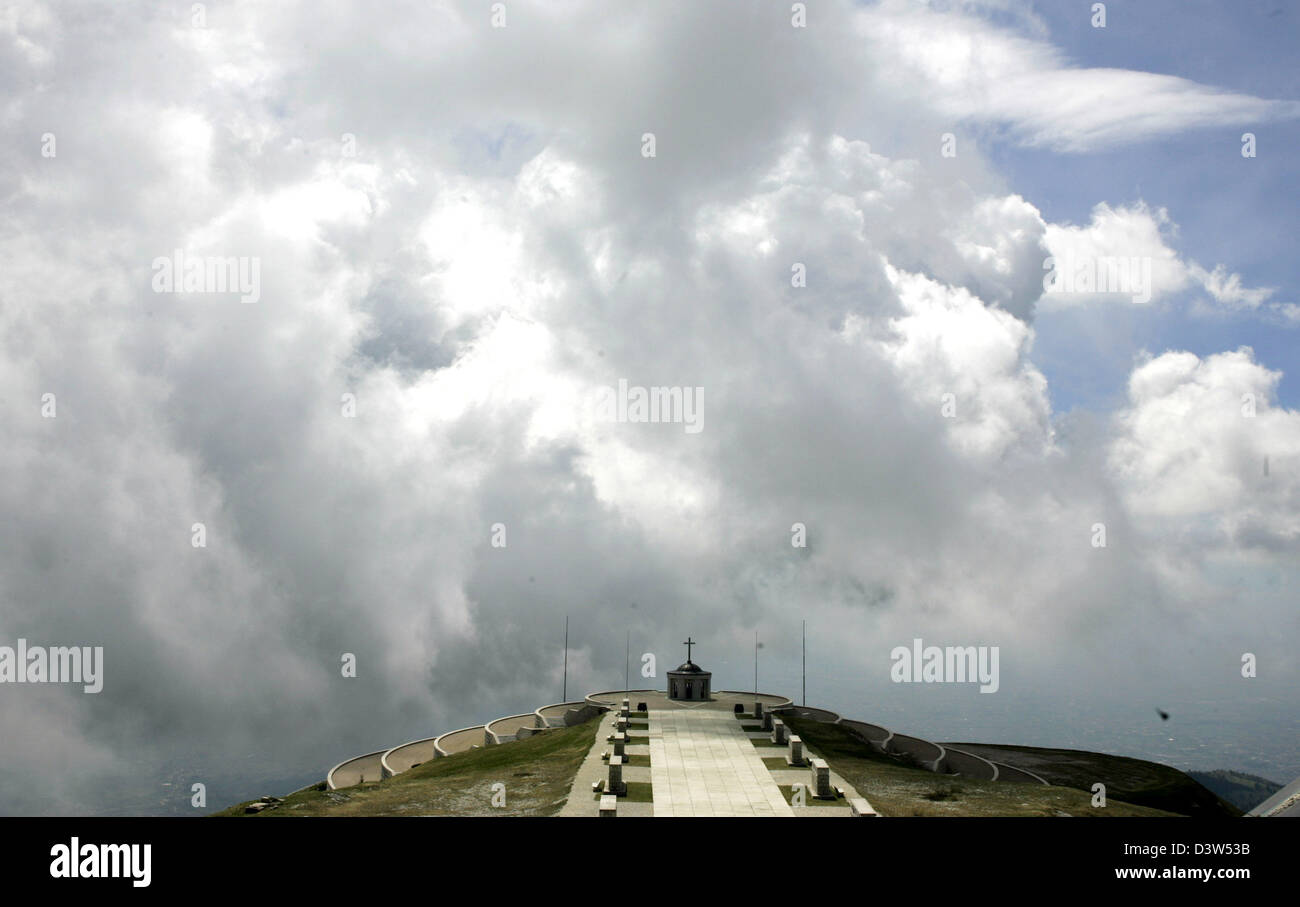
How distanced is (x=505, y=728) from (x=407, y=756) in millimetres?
8169

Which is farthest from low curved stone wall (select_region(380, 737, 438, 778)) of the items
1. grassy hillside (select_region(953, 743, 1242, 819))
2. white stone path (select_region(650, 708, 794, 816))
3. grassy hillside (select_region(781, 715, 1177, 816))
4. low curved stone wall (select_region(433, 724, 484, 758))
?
grassy hillside (select_region(953, 743, 1242, 819))

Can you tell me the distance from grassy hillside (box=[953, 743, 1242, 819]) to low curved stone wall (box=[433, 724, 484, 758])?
4629 centimetres

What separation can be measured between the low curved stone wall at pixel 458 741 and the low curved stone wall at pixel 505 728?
0.99 meters

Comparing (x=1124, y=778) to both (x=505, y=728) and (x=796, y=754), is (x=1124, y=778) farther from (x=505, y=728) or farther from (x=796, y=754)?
(x=505, y=728)

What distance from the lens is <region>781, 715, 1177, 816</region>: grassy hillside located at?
3712 centimetres

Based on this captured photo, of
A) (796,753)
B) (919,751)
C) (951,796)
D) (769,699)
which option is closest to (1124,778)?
(919,751)

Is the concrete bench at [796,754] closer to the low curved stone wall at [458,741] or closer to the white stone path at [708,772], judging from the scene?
the white stone path at [708,772]

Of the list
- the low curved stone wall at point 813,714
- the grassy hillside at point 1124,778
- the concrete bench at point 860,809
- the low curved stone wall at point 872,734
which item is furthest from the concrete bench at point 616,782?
the grassy hillside at point 1124,778

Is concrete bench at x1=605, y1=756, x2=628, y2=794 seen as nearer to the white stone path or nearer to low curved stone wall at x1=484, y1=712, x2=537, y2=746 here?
the white stone path

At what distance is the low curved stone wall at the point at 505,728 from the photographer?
65425 millimetres

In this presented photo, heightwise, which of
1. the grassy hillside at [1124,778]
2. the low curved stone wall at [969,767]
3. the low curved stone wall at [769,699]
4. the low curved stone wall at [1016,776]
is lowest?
the grassy hillside at [1124,778]
